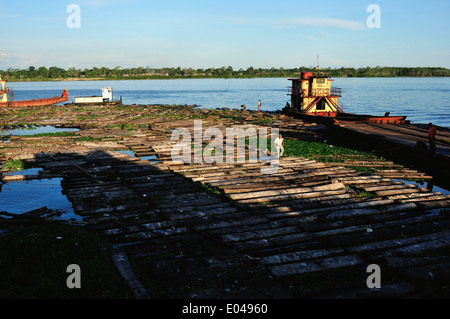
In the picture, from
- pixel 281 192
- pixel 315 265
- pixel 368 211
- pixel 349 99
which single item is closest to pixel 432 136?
pixel 368 211

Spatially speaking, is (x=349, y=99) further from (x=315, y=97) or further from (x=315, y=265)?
(x=315, y=265)

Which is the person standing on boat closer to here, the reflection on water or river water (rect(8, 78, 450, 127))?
the reflection on water

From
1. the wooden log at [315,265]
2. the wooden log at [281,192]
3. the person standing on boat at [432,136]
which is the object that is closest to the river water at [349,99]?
the person standing on boat at [432,136]

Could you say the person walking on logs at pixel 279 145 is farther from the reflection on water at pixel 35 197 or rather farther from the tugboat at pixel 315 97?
the tugboat at pixel 315 97

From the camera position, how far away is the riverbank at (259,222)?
6.93 metres

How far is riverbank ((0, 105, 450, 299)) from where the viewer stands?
6926 millimetres

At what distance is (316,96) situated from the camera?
37.0 meters

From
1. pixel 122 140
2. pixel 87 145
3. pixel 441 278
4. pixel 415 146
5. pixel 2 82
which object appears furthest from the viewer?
pixel 2 82

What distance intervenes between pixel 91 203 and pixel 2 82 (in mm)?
48642

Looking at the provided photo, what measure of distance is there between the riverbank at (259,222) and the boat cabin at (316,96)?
58.7 feet
